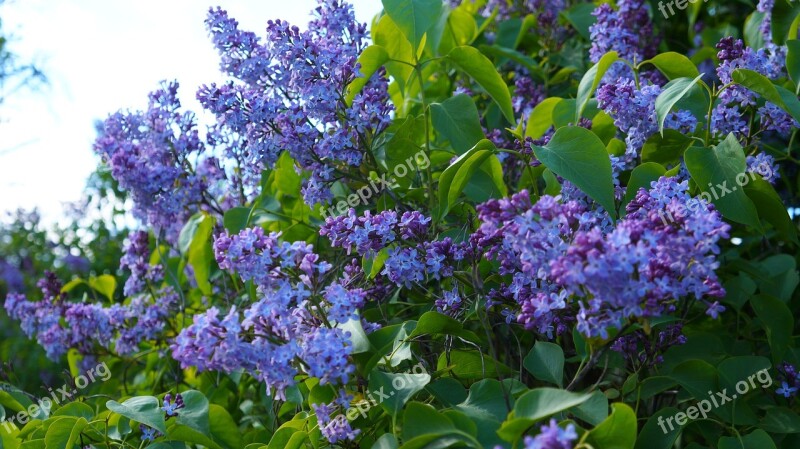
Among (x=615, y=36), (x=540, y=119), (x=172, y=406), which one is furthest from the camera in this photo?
(x=615, y=36)

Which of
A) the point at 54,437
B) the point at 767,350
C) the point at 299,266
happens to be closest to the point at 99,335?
the point at 54,437

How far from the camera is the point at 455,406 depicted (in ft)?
3.90

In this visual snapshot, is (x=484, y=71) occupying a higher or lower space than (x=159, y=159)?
lower

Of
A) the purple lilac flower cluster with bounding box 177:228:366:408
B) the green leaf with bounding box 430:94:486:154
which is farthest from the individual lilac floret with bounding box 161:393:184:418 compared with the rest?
the green leaf with bounding box 430:94:486:154

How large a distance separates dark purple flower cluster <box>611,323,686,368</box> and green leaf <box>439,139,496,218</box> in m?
0.39

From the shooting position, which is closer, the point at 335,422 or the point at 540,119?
the point at 335,422

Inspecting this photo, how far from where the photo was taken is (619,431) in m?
1.01

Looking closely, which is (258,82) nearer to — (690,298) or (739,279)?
(690,298)

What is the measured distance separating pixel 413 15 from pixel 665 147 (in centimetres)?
57

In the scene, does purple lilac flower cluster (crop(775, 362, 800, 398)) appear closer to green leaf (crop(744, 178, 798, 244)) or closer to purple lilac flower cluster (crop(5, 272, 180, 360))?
green leaf (crop(744, 178, 798, 244))

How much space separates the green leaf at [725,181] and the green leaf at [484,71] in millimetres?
383

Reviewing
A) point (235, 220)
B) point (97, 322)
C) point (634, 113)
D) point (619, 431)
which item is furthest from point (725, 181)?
point (97, 322)

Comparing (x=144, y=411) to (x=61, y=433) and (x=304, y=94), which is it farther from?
(x=304, y=94)

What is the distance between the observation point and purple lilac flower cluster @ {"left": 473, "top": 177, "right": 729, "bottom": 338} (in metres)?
0.98
